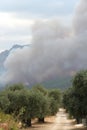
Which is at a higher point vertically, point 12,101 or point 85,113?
point 12,101

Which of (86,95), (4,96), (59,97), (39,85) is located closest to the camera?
(86,95)

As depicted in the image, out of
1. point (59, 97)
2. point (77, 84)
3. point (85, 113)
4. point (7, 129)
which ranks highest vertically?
point (59, 97)

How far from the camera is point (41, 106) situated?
85.9 metres

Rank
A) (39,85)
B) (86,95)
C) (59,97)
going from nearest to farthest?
1. (86,95)
2. (39,85)
3. (59,97)

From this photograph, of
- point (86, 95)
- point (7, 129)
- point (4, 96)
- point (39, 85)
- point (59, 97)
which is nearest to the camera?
point (7, 129)

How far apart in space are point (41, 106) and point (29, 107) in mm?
4936

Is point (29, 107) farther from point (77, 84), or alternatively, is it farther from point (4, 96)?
point (77, 84)

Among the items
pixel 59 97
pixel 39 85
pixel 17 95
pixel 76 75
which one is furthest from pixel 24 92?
pixel 59 97

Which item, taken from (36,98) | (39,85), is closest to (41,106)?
(36,98)

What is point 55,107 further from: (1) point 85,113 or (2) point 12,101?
(1) point 85,113

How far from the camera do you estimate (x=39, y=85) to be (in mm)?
127688

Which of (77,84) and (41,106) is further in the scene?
(41,106)

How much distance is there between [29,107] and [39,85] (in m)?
46.2

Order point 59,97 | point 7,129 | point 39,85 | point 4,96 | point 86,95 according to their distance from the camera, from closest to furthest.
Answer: point 7,129, point 86,95, point 4,96, point 39,85, point 59,97
